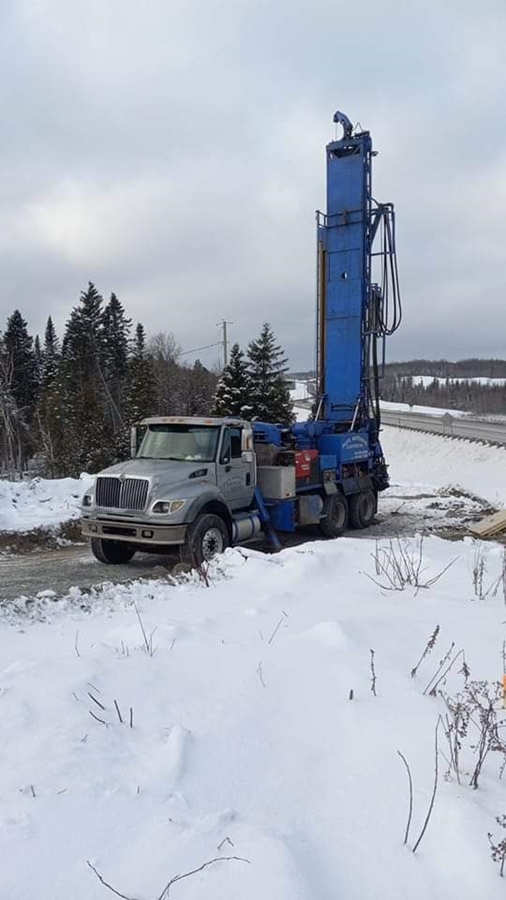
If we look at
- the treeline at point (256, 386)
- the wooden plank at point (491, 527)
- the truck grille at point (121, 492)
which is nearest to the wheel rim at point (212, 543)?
the truck grille at point (121, 492)

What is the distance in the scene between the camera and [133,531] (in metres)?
9.37

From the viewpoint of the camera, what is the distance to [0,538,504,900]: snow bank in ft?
7.27

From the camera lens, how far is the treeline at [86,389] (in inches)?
1588

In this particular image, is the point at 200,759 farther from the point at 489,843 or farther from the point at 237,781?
the point at 489,843

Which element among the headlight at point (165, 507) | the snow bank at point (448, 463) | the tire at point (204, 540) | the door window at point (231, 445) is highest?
the door window at point (231, 445)

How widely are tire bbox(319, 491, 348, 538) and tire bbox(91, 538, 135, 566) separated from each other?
449 cm

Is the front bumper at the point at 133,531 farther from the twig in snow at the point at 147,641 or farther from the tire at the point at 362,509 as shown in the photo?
the tire at the point at 362,509

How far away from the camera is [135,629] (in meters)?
4.95

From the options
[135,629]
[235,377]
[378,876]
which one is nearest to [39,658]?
[135,629]

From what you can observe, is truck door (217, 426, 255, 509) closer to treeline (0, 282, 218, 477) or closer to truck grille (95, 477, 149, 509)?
truck grille (95, 477, 149, 509)

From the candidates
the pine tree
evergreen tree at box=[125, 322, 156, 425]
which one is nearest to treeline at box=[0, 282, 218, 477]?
evergreen tree at box=[125, 322, 156, 425]

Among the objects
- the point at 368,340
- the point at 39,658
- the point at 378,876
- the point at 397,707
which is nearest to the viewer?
the point at 378,876

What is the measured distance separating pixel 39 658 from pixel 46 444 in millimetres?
38435

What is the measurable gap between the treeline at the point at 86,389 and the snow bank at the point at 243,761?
3441cm
